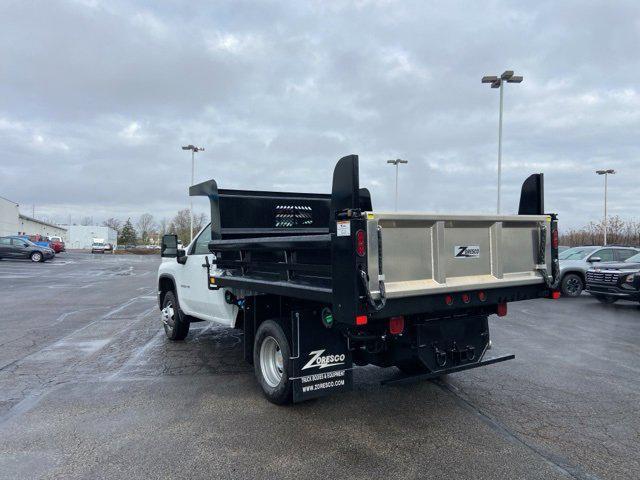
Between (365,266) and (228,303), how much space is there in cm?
290

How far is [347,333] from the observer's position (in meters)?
4.12

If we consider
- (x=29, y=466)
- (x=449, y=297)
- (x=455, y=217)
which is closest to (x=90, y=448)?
(x=29, y=466)

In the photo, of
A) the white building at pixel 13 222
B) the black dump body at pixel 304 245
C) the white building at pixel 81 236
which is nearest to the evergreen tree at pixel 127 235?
the white building at pixel 81 236

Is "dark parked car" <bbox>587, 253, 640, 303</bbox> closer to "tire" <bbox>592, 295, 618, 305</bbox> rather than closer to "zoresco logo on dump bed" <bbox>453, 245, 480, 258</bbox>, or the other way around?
"tire" <bbox>592, 295, 618, 305</bbox>

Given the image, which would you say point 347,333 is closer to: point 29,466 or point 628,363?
point 29,466

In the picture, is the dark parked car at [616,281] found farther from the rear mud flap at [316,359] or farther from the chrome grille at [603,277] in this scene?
the rear mud flap at [316,359]

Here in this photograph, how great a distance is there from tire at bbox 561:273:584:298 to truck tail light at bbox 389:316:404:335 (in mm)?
12551

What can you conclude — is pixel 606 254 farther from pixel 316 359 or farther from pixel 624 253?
pixel 316 359

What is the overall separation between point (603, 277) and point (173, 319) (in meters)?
10.7

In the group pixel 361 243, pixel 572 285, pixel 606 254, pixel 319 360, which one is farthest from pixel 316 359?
pixel 606 254

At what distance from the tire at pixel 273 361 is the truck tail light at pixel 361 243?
1.49 m

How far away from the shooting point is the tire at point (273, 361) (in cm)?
448

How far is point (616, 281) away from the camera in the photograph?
11656 mm

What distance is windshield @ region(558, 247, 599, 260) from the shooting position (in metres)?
14.8
